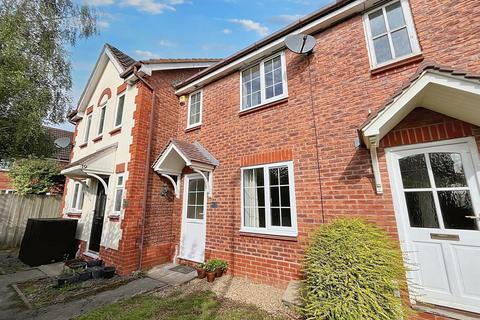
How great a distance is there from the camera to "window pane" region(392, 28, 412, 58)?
4.34m

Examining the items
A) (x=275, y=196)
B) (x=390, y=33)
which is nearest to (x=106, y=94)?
(x=275, y=196)

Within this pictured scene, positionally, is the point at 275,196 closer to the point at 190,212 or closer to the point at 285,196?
the point at 285,196

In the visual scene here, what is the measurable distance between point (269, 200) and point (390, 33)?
4.76 meters

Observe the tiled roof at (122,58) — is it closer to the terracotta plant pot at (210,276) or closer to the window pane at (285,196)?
the window pane at (285,196)

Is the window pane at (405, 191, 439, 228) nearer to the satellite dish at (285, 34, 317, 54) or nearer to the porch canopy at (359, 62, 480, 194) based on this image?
the porch canopy at (359, 62, 480, 194)

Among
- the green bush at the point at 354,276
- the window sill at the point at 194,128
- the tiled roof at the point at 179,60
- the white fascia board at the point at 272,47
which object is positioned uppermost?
the tiled roof at the point at 179,60

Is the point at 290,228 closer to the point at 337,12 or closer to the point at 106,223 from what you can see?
the point at 337,12

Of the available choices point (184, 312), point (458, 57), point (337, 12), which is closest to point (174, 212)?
point (184, 312)

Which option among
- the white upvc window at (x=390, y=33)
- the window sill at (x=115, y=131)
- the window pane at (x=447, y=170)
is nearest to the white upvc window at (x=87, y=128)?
the window sill at (x=115, y=131)

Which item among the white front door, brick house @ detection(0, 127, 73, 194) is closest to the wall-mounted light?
the white front door

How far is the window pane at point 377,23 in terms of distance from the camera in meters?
4.68

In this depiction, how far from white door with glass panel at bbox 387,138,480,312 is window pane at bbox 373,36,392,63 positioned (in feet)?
6.94

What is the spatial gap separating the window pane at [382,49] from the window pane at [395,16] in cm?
30

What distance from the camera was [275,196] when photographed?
18.1ft
